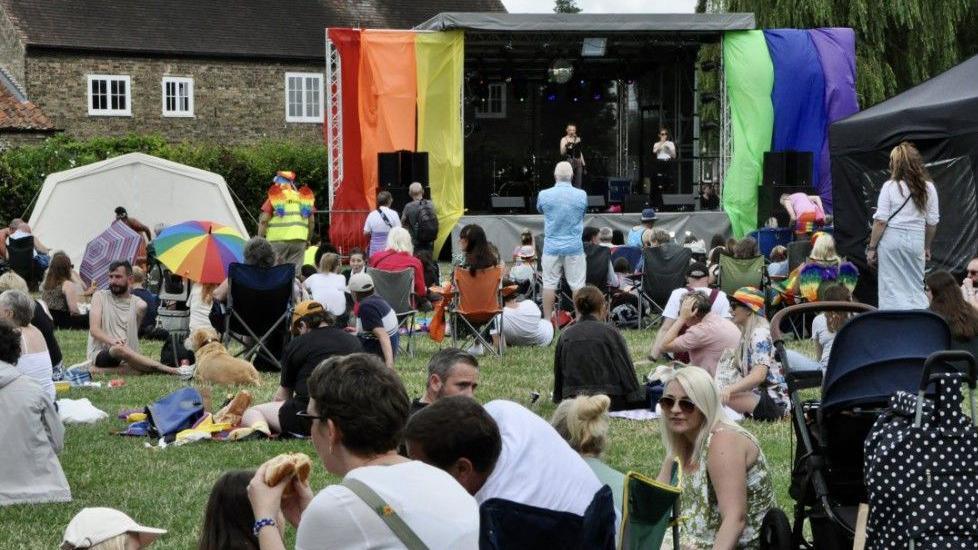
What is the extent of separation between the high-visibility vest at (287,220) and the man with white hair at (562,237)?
13.1 feet

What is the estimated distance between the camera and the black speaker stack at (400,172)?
2348 cm

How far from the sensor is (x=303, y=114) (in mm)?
39781

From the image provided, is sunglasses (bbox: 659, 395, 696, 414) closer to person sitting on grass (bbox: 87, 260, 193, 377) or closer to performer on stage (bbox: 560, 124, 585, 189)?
person sitting on grass (bbox: 87, 260, 193, 377)

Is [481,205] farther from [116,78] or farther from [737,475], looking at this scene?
[737,475]

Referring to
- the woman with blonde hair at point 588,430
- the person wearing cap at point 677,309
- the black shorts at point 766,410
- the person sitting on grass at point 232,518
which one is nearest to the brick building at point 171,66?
the person wearing cap at point 677,309

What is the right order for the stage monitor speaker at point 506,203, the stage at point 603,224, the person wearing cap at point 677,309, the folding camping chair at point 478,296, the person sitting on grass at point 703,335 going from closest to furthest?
the person sitting on grass at point 703,335 < the person wearing cap at point 677,309 < the folding camping chair at point 478,296 < the stage at point 603,224 < the stage monitor speaker at point 506,203

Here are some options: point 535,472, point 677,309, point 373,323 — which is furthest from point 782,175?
point 535,472

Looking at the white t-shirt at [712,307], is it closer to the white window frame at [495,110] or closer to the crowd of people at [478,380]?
the crowd of people at [478,380]

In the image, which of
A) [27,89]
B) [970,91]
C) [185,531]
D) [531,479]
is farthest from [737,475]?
[27,89]

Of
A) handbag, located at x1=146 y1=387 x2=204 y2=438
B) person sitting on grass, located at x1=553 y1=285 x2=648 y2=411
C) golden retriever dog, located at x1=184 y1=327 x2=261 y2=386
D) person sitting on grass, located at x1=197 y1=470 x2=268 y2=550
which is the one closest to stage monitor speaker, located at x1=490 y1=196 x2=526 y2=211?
golden retriever dog, located at x1=184 y1=327 x2=261 y2=386

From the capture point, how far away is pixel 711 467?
563 centimetres

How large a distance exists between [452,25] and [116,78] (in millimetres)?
16731

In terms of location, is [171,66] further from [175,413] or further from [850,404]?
[850,404]

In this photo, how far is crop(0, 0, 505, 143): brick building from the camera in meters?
37.3
